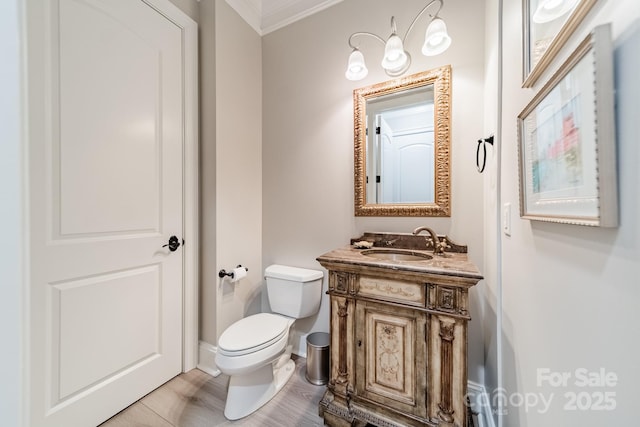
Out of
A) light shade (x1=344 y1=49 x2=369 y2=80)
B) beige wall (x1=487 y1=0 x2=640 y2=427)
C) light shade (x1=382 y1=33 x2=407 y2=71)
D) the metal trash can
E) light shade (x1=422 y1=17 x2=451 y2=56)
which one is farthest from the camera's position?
the metal trash can

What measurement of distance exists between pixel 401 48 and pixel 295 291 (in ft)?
5.37

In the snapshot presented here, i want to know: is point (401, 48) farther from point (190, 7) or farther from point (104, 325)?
point (104, 325)

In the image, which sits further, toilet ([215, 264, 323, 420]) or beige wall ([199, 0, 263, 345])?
beige wall ([199, 0, 263, 345])

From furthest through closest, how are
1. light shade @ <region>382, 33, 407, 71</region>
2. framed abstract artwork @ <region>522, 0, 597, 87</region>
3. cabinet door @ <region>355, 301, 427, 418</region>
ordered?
light shade @ <region>382, 33, 407, 71</region> < cabinet door @ <region>355, 301, 427, 418</region> < framed abstract artwork @ <region>522, 0, 597, 87</region>

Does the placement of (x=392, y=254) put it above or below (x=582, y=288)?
below

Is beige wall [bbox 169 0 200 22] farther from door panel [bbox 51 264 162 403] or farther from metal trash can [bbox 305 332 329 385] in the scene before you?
metal trash can [bbox 305 332 329 385]

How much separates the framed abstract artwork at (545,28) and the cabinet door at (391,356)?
972 millimetres

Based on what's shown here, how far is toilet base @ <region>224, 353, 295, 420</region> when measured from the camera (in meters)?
1.38

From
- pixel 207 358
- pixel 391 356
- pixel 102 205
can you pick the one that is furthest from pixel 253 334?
pixel 102 205

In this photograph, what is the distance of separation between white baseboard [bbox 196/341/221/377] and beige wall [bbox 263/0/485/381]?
2.08 feet

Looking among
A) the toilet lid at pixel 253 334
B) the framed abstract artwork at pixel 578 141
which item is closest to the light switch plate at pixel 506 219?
the framed abstract artwork at pixel 578 141

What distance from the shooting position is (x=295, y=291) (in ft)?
5.65

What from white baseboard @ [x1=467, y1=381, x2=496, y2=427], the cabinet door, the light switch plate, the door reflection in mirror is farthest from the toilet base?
the light switch plate

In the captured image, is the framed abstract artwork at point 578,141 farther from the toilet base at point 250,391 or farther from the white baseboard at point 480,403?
the toilet base at point 250,391
